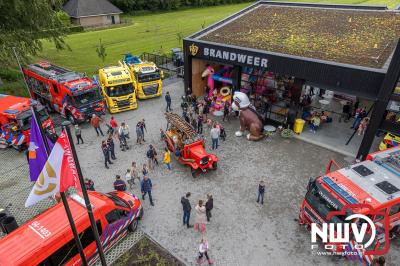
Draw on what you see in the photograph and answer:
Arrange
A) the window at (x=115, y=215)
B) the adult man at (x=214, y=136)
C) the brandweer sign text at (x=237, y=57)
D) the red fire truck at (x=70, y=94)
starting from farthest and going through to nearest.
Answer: the red fire truck at (x=70, y=94)
the brandweer sign text at (x=237, y=57)
the adult man at (x=214, y=136)
the window at (x=115, y=215)

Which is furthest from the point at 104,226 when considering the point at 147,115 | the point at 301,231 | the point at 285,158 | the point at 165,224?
the point at 147,115

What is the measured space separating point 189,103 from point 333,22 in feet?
43.4

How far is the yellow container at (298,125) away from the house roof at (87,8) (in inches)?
2011

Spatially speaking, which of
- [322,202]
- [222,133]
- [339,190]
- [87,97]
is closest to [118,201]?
[322,202]

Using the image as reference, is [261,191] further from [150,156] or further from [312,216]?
[150,156]

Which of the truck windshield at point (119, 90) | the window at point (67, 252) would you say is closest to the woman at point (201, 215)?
the window at point (67, 252)

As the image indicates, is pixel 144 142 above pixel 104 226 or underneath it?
underneath

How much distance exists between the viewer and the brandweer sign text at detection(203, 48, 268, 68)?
62.7 ft

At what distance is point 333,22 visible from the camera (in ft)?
77.2

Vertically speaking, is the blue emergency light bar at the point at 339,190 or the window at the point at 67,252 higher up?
the blue emergency light bar at the point at 339,190

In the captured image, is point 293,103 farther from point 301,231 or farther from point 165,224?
point 165,224

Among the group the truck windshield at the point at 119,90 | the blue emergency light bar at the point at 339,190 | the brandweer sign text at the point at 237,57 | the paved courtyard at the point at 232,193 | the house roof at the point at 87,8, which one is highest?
the brandweer sign text at the point at 237,57

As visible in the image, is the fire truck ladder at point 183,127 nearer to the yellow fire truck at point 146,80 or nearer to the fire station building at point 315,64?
the fire station building at point 315,64

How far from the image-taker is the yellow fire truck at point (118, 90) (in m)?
22.1
